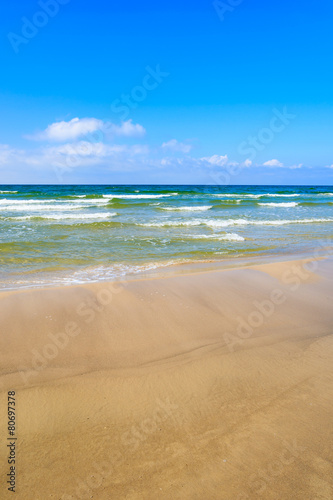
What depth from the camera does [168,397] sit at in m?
2.84

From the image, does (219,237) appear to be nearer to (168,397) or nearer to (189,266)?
(189,266)

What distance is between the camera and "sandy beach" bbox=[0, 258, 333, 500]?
81.6 inches

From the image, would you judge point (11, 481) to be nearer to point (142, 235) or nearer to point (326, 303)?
point (326, 303)

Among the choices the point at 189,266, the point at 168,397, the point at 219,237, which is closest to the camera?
the point at 168,397

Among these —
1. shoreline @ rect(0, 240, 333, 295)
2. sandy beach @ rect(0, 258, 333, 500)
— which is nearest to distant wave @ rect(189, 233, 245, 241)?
shoreline @ rect(0, 240, 333, 295)

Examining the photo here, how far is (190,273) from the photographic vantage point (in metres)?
6.91

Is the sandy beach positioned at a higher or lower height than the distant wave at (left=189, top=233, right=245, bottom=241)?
lower

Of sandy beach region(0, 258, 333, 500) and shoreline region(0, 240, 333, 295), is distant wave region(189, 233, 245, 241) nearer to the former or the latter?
shoreline region(0, 240, 333, 295)

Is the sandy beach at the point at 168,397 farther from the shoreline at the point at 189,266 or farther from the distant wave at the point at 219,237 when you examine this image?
the distant wave at the point at 219,237

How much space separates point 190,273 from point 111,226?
9.24 metres

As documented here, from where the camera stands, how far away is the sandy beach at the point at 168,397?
207cm

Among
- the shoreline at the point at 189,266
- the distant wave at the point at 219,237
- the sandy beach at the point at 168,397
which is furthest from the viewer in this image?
the distant wave at the point at 219,237

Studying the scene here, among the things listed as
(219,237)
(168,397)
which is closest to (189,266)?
(219,237)

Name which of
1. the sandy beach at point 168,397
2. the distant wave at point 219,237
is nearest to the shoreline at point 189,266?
the sandy beach at point 168,397
